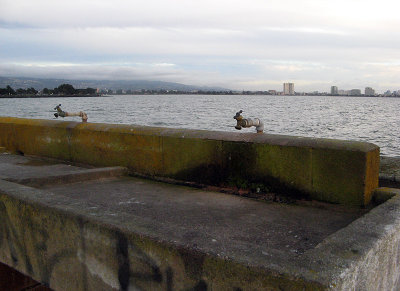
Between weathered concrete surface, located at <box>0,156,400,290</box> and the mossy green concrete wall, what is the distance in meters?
0.31

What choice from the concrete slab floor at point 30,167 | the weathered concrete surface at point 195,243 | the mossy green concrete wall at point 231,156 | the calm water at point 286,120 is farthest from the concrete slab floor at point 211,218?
the calm water at point 286,120

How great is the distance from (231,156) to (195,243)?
281 cm

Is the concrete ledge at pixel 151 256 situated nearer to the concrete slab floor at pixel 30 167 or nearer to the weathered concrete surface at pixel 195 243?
the weathered concrete surface at pixel 195 243

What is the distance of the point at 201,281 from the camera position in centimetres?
277

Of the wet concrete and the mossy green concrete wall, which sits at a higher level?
the mossy green concrete wall

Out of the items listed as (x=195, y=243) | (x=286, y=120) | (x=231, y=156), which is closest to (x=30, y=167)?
(x=231, y=156)

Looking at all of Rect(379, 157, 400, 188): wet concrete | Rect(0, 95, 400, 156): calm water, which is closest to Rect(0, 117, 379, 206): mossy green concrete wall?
Rect(379, 157, 400, 188): wet concrete

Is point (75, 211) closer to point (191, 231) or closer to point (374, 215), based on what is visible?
point (191, 231)

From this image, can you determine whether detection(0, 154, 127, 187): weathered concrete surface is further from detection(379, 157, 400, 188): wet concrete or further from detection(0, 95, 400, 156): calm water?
detection(0, 95, 400, 156): calm water

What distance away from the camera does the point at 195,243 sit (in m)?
2.91

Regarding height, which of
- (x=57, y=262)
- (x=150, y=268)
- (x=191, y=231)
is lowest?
(x=57, y=262)

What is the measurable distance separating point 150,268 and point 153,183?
3.30 metres

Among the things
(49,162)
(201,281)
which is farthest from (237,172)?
(49,162)

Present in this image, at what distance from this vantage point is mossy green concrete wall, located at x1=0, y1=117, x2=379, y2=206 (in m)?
4.60
